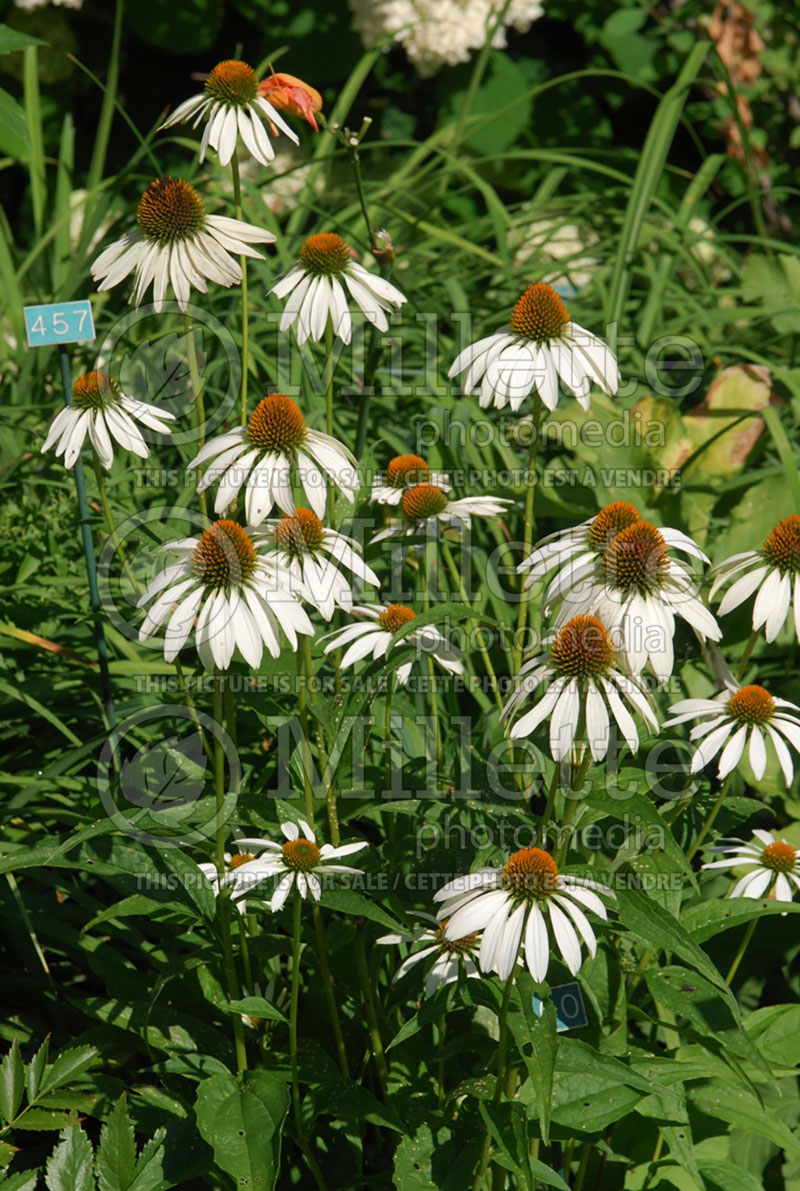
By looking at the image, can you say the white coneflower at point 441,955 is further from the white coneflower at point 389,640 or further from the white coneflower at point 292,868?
the white coneflower at point 389,640

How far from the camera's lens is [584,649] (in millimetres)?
1253

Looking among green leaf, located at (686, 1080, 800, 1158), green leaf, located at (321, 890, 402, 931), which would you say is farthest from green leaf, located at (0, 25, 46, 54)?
green leaf, located at (686, 1080, 800, 1158)

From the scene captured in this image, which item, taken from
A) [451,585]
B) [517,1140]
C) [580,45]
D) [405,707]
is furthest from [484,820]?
[580,45]

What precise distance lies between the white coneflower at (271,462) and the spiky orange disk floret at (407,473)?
15.0 inches

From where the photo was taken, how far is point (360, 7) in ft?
13.4

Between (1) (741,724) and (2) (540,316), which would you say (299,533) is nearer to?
(2) (540,316)

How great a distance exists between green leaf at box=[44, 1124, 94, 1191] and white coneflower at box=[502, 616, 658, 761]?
0.72m

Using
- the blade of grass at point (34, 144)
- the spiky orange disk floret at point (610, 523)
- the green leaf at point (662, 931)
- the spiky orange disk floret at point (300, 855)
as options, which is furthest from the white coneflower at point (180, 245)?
the blade of grass at point (34, 144)

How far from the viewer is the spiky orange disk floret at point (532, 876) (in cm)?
121

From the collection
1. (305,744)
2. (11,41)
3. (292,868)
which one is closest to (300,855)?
(292,868)

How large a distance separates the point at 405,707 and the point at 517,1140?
2.10 feet

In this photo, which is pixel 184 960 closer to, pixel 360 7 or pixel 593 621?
pixel 593 621

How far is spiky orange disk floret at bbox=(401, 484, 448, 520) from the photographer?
1.78 m

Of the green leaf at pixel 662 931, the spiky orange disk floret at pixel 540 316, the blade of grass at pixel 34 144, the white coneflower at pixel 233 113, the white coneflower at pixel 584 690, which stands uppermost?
the blade of grass at pixel 34 144
